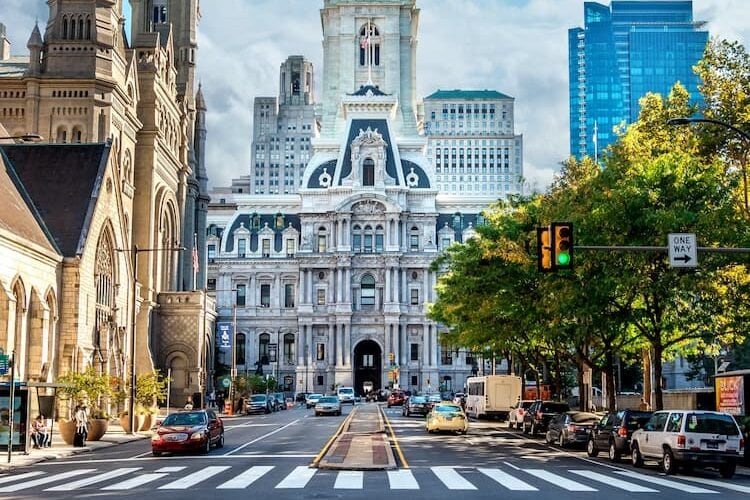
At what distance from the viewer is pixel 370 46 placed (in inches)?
6161

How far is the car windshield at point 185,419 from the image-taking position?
115 feet

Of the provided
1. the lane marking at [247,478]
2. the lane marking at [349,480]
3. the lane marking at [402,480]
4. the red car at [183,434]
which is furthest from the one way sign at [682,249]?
the red car at [183,434]

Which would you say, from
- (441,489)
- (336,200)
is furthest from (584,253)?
(336,200)

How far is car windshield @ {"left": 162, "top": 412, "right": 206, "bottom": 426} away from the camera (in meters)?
35.1

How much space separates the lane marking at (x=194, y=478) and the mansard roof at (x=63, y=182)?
93.5 ft

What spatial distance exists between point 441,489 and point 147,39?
6285cm

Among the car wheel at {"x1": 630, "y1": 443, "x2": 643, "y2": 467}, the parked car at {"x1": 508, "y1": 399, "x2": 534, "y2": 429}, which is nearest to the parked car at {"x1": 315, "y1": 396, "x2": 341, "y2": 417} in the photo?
the parked car at {"x1": 508, "y1": 399, "x2": 534, "y2": 429}

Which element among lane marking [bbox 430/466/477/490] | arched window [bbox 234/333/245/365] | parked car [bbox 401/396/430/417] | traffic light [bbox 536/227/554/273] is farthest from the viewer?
arched window [bbox 234/333/245/365]

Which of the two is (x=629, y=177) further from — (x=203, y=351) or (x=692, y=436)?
(x=203, y=351)

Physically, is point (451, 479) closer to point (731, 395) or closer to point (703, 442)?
point (703, 442)

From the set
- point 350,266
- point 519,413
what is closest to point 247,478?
point 519,413

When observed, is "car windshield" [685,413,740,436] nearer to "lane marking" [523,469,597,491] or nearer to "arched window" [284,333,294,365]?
"lane marking" [523,469,597,491]

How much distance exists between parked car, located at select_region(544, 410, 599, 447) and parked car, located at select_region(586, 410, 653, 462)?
2.79 m

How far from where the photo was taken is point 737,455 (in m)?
27.2
